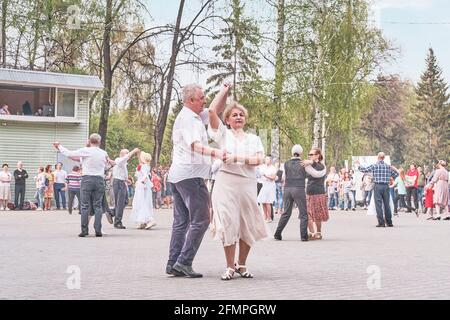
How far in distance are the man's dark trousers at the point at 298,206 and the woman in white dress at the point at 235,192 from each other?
293 inches

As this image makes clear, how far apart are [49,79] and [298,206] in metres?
24.9

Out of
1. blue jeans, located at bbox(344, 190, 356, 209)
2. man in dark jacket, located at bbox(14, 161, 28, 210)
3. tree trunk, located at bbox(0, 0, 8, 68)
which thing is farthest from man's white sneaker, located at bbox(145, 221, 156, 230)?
tree trunk, located at bbox(0, 0, 8, 68)

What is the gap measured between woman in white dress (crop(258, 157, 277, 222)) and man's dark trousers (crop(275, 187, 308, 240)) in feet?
23.0

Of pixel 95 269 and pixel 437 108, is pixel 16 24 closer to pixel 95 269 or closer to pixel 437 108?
pixel 95 269

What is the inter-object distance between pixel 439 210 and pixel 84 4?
18.7 m

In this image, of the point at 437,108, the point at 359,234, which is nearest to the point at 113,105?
the point at 359,234

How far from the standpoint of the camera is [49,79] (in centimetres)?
4022

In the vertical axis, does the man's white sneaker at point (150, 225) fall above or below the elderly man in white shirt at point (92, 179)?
below

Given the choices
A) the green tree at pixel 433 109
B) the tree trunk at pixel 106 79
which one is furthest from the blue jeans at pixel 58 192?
the green tree at pixel 433 109

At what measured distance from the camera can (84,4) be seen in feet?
133

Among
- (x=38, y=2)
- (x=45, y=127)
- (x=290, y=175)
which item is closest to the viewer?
(x=290, y=175)

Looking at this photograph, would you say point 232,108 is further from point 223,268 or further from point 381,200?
point 381,200

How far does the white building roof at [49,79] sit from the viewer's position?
3922 cm

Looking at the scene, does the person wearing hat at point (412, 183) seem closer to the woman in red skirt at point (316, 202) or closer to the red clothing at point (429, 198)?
the red clothing at point (429, 198)
